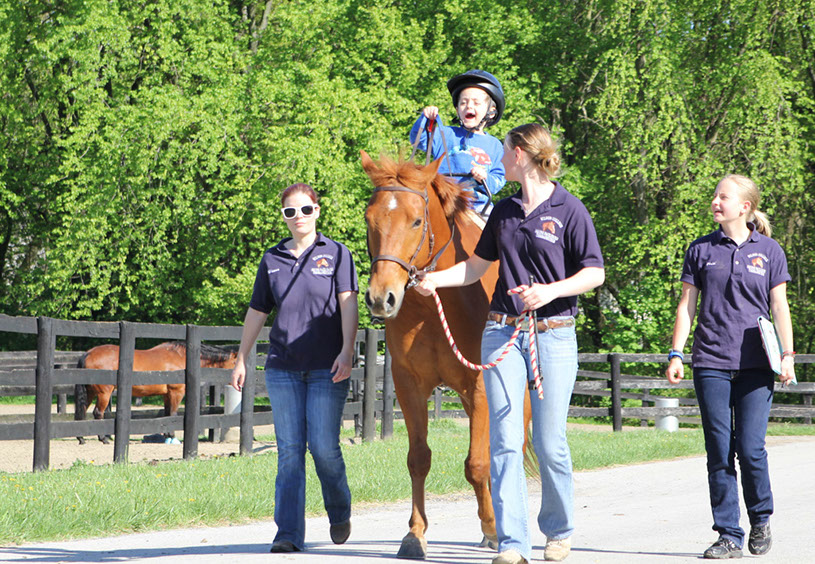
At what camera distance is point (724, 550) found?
5.69m

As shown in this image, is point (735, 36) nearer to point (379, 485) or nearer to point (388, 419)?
point (388, 419)

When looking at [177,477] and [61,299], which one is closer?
[177,477]

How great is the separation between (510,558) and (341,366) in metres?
1.63

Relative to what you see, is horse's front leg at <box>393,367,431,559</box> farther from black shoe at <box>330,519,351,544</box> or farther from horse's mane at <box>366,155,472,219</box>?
horse's mane at <box>366,155,472,219</box>

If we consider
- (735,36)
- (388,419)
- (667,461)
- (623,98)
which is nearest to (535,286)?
(667,461)

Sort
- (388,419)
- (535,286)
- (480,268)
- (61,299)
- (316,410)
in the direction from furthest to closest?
1. (61,299)
2. (388,419)
3. (316,410)
4. (480,268)
5. (535,286)

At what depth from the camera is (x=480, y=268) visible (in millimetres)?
5383

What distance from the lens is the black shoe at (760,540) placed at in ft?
19.0

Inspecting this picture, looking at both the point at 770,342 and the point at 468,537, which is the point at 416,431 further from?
the point at 770,342

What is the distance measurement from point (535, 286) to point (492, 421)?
2.34ft

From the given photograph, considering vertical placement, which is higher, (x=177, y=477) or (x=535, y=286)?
(x=535, y=286)

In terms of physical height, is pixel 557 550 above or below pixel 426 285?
below

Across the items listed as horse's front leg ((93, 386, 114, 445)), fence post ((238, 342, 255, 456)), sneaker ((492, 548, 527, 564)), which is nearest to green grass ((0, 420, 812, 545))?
fence post ((238, 342, 255, 456))

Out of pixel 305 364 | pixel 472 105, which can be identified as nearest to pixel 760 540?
pixel 305 364
